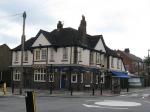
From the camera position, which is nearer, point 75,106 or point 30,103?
point 30,103

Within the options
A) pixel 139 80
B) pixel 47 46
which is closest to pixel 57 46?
pixel 47 46

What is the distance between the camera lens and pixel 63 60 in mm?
49344

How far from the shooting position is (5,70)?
61812mm

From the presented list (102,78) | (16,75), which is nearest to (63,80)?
(102,78)

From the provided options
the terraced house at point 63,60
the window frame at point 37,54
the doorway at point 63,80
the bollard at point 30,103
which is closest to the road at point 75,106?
the bollard at point 30,103

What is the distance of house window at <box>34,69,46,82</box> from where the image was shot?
51.1m

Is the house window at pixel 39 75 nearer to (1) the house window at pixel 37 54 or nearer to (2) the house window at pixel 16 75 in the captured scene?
(1) the house window at pixel 37 54

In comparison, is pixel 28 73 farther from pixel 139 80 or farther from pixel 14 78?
pixel 139 80

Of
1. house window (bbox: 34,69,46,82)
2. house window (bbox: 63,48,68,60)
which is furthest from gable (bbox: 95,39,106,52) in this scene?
house window (bbox: 34,69,46,82)

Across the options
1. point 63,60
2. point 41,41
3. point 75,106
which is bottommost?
point 75,106

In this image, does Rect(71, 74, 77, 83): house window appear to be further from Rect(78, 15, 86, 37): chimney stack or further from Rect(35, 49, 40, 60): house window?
Rect(35, 49, 40, 60): house window

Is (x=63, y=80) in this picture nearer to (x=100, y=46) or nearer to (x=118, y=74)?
(x=100, y=46)

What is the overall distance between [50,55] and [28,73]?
16.8 feet

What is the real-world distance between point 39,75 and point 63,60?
4.60 meters
